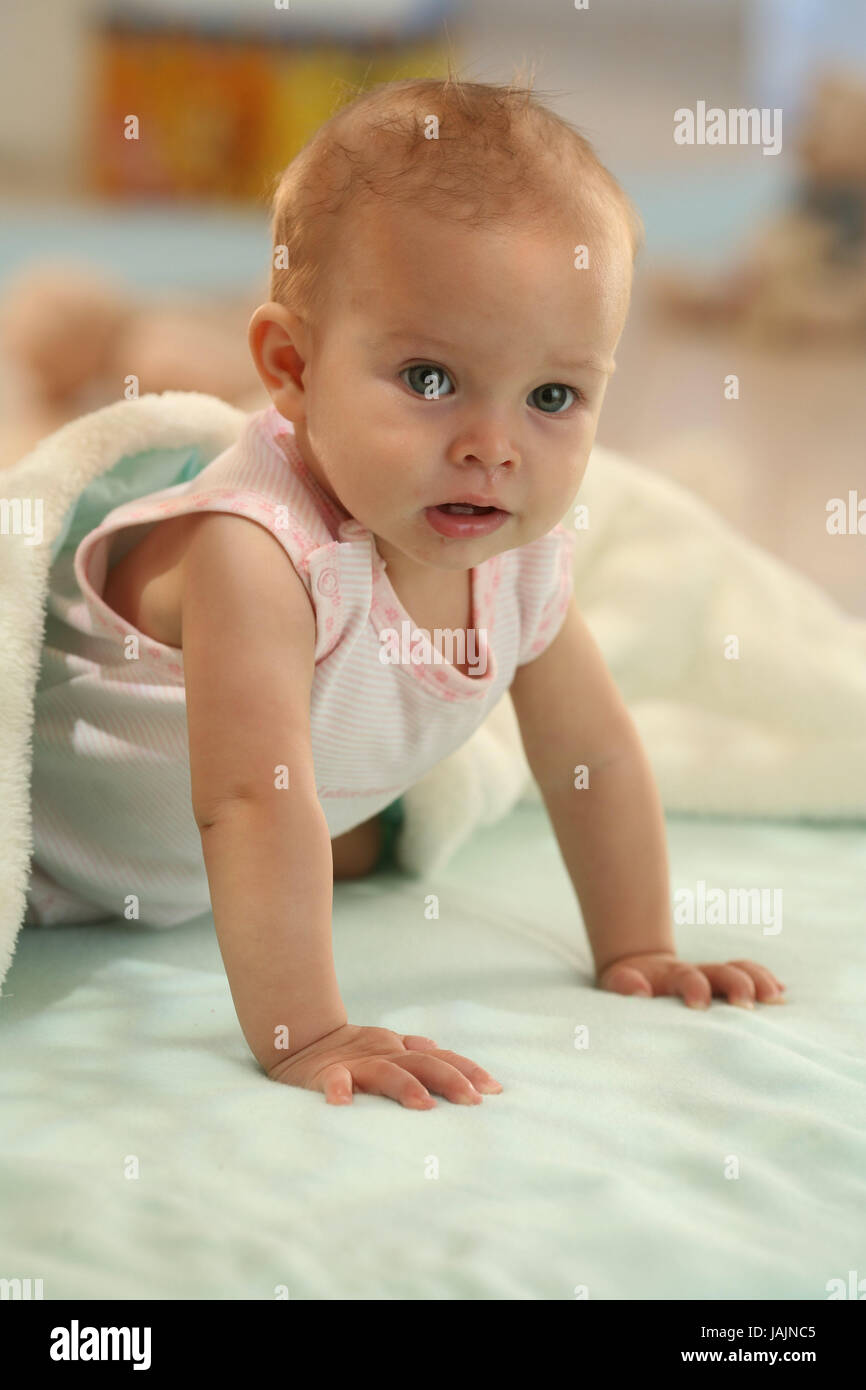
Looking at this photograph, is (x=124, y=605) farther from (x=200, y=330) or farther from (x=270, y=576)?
(x=200, y=330)

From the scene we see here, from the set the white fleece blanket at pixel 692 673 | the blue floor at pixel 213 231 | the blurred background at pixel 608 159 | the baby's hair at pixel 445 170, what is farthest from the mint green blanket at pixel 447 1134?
the blue floor at pixel 213 231

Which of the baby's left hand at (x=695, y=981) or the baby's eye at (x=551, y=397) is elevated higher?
the baby's eye at (x=551, y=397)

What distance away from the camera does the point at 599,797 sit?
3.28ft

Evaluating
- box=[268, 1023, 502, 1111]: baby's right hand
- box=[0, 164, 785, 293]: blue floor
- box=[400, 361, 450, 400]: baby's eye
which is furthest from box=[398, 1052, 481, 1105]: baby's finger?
box=[0, 164, 785, 293]: blue floor

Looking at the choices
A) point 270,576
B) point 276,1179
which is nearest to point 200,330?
point 270,576

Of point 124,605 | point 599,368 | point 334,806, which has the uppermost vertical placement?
point 599,368

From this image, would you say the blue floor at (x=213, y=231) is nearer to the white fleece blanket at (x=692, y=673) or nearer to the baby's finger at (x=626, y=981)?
the white fleece blanket at (x=692, y=673)

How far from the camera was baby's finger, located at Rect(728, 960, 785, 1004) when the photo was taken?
36.0 inches

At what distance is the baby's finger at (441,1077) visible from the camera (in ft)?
2.45

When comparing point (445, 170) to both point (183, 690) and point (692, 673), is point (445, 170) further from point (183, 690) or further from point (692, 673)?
point (692, 673)

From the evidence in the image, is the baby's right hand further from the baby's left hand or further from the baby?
the baby's left hand

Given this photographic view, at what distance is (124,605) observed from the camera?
0.95m

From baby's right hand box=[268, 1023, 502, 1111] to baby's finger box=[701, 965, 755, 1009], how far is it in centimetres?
20
